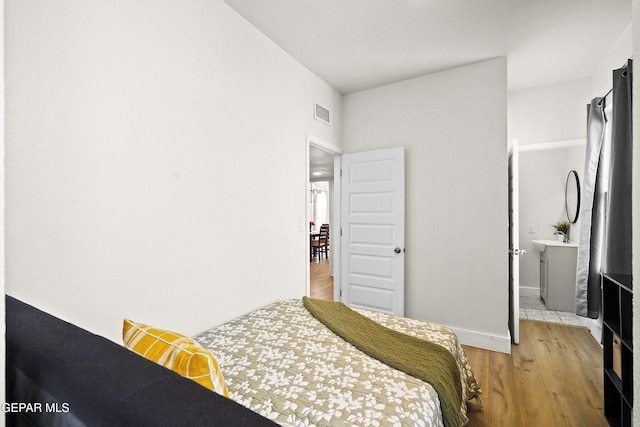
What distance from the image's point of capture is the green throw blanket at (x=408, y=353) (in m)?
1.38

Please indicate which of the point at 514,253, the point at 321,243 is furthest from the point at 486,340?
the point at 321,243

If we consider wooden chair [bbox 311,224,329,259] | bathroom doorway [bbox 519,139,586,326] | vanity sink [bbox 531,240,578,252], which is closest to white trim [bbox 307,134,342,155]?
bathroom doorway [bbox 519,139,586,326]

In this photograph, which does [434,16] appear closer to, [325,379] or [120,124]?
[120,124]

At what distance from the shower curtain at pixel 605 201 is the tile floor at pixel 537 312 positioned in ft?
3.29

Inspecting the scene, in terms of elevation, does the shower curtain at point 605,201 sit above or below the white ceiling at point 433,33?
below

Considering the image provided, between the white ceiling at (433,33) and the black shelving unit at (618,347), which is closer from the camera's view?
the black shelving unit at (618,347)

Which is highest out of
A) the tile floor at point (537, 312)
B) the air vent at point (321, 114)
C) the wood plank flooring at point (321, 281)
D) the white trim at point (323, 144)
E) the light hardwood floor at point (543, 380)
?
the air vent at point (321, 114)

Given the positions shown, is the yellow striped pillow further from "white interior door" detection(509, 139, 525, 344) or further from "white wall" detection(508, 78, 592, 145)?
"white wall" detection(508, 78, 592, 145)

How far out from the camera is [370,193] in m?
3.57

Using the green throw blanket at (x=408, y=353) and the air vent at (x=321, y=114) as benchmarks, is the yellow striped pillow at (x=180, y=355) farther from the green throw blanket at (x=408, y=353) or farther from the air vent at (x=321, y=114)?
the air vent at (x=321, y=114)

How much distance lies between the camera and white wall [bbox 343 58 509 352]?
9.76 feet

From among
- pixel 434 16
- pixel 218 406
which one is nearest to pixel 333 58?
pixel 434 16

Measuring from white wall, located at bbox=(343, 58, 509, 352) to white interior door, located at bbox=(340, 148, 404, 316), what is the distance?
0.13 meters

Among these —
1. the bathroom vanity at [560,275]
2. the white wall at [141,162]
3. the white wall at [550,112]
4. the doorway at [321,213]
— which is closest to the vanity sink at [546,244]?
the bathroom vanity at [560,275]
